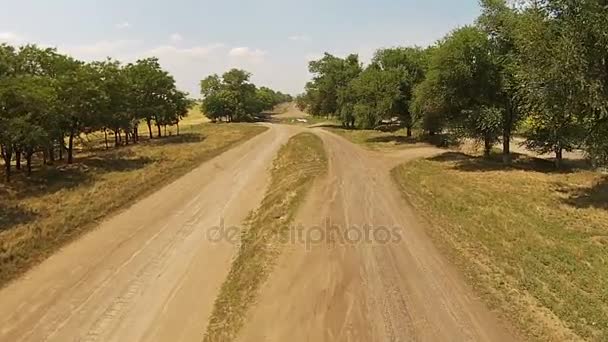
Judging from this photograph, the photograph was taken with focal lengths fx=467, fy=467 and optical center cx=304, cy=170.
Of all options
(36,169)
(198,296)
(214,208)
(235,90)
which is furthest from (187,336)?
(235,90)

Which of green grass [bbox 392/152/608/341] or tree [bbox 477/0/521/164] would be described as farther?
tree [bbox 477/0/521/164]

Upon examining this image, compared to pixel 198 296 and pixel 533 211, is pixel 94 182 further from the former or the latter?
pixel 533 211

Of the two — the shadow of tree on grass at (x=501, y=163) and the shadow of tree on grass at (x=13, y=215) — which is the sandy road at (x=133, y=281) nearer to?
the shadow of tree on grass at (x=13, y=215)

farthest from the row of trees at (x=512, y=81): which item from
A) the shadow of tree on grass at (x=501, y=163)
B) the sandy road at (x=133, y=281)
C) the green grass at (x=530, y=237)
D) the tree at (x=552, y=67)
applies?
the sandy road at (x=133, y=281)

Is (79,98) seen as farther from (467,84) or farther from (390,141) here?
(467,84)

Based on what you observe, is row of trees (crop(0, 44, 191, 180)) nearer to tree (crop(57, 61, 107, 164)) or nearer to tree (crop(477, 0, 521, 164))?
tree (crop(57, 61, 107, 164))

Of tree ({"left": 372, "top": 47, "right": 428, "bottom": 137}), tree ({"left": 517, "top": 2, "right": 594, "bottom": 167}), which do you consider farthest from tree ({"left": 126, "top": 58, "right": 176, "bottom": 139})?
tree ({"left": 517, "top": 2, "right": 594, "bottom": 167})
